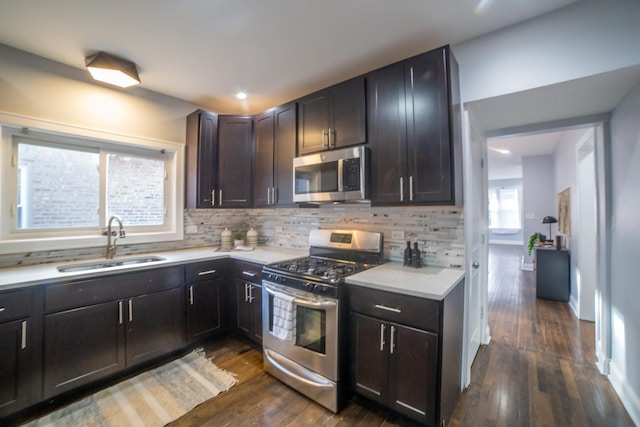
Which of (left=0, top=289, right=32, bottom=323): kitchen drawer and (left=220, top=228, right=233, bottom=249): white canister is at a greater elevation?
(left=220, top=228, right=233, bottom=249): white canister

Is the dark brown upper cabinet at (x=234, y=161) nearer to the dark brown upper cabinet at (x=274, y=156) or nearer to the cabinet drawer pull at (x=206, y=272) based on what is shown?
the dark brown upper cabinet at (x=274, y=156)

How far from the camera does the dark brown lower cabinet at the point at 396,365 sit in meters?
1.53

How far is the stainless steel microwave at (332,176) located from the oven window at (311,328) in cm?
92

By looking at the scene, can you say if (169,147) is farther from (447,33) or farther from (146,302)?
(447,33)

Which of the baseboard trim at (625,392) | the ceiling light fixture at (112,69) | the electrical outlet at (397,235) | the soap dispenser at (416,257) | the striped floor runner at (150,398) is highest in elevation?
the ceiling light fixture at (112,69)

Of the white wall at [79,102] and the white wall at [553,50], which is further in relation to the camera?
the white wall at [79,102]

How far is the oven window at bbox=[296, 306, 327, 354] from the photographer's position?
73.5 inches

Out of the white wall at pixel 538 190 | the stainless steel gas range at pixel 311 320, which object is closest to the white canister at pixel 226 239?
the stainless steel gas range at pixel 311 320

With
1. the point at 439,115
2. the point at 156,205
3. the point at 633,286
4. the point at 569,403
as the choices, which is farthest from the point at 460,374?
the point at 156,205

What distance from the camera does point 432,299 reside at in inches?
59.6

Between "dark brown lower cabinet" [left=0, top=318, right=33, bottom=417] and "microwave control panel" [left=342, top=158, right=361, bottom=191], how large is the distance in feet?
7.88

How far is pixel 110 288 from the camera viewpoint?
2059 mm

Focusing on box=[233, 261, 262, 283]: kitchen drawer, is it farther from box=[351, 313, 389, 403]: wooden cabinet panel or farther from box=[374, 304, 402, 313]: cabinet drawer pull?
box=[374, 304, 402, 313]: cabinet drawer pull

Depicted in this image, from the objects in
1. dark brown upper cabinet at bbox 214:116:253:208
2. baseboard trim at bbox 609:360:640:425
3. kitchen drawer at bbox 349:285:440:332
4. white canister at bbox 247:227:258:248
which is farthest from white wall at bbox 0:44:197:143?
baseboard trim at bbox 609:360:640:425
